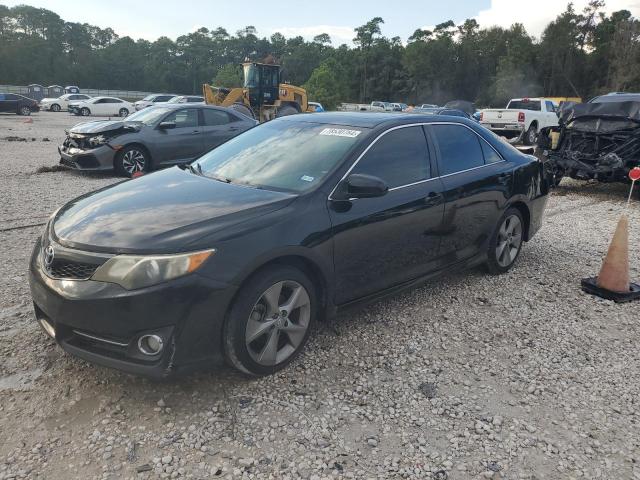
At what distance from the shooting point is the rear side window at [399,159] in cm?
367

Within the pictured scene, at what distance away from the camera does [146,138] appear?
389 inches

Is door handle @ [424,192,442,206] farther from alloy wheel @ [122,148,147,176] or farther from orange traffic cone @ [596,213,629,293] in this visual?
alloy wheel @ [122,148,147,176]

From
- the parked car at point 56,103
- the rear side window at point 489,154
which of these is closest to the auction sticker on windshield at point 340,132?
the rear side window at point 489,154

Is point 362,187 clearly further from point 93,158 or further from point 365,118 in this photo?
point 93,158

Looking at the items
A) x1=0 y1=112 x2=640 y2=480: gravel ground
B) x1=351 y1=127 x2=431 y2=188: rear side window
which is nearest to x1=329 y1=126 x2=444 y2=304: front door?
x1=351 y1=127 x2=431 y2=188: rear side window

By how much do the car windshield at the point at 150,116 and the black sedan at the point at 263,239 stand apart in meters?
6.51

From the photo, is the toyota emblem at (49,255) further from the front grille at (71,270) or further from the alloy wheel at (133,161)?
the alloy wheel at (133,161)

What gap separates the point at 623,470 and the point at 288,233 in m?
2.14

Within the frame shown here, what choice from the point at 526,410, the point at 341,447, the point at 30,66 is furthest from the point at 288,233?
the point at 30,66

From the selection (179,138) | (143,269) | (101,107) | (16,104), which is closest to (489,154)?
(143,269)

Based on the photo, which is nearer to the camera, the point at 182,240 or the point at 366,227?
the point at 182,240

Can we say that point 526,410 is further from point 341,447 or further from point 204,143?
point 204,143

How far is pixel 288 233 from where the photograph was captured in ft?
9.90

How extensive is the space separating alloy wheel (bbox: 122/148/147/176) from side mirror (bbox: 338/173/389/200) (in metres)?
7.53
